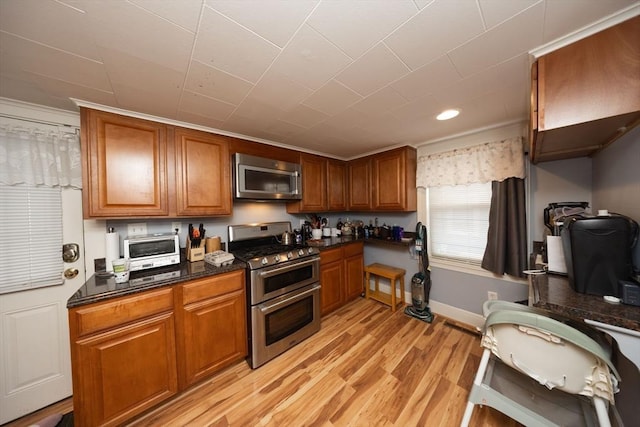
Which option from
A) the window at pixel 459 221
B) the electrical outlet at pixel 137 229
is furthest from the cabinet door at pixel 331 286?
the electrical outlet at pixel 137 229

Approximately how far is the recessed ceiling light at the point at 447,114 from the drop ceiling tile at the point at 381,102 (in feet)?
1.57

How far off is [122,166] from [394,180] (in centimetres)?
279

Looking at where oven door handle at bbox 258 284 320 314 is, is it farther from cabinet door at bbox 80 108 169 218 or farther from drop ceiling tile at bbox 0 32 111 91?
drop ceiling tile at bbox 0 32 111 91

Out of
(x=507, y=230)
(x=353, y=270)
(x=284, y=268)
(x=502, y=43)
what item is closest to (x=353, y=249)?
(x=353, y=270)

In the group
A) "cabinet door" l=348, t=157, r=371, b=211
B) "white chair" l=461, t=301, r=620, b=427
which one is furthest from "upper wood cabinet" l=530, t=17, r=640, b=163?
"cabinet door" l=348, t=157, r=371, b=211

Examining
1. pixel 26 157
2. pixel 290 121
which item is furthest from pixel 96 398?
pixel 290 121

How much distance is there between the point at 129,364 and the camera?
136cm

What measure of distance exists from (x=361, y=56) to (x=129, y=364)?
7.89ft

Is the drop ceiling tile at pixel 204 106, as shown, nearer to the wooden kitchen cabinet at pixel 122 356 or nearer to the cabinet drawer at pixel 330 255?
the wooden kitchen cabinet at pixel 122 356

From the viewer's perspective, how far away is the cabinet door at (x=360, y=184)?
3.04 m

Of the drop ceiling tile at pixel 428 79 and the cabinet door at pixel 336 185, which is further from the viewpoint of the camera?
the cabinet door at pixel 336 185

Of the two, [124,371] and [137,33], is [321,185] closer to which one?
[137,33]

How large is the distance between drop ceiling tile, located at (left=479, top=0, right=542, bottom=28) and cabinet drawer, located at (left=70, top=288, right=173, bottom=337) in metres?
2.37

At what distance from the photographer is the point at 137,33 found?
94 cm
